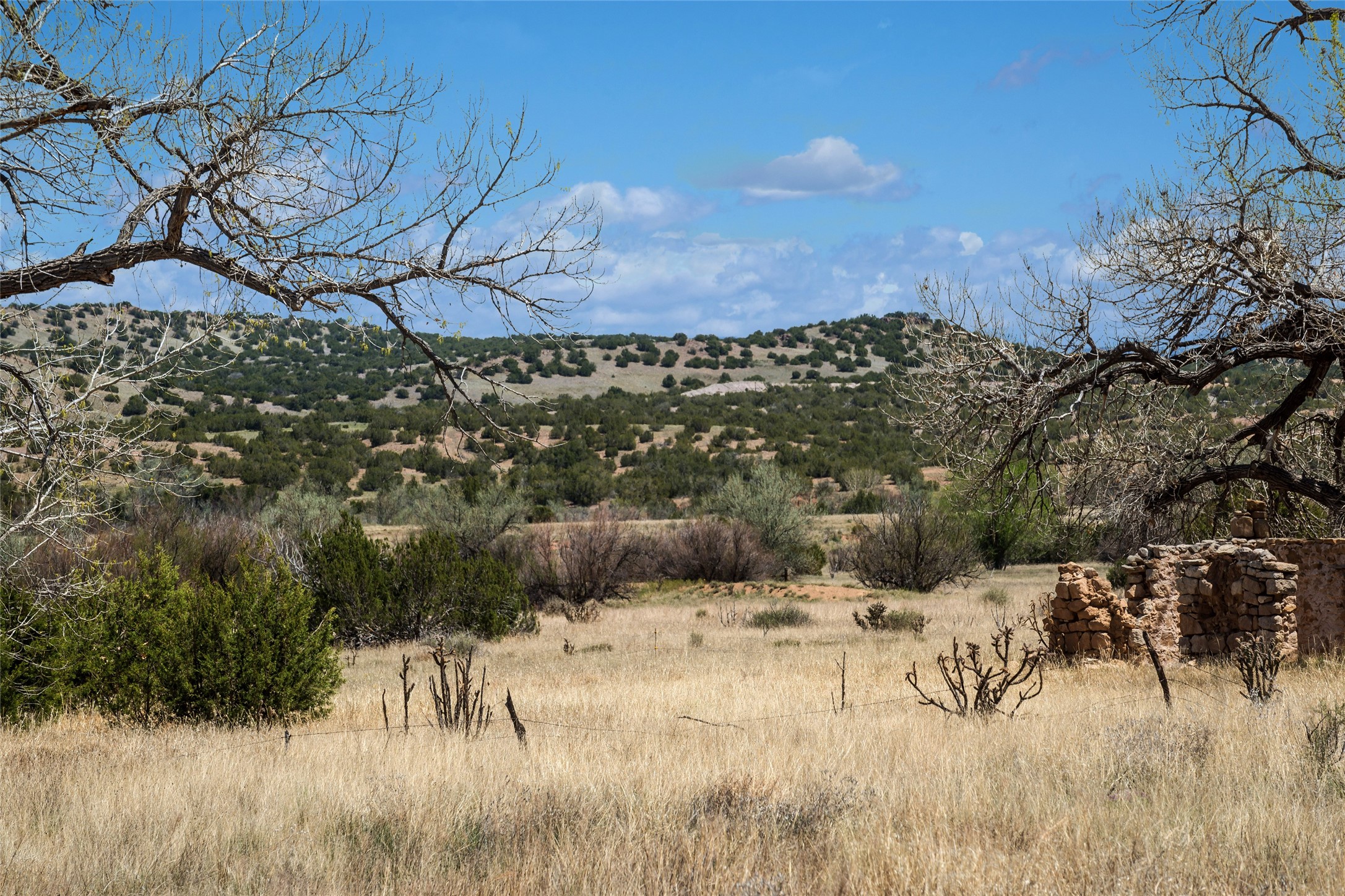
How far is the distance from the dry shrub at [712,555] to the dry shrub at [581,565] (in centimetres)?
318

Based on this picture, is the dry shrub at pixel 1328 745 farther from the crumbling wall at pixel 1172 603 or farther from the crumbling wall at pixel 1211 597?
the crumbling wall at pixel 1172 603

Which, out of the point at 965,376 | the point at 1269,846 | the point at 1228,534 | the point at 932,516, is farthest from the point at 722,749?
the point at 932,516

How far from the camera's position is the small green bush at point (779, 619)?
20.6 m

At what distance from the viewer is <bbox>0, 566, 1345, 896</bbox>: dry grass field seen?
4523 millimetres

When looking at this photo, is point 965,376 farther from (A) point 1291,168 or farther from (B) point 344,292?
(B) point 344,292

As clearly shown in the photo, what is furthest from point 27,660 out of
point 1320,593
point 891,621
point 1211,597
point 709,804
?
point 1320,593

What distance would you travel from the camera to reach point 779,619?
20906mm

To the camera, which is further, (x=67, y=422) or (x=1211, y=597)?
(x=1211, y=597)

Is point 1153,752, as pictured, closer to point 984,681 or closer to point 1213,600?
point 984,681

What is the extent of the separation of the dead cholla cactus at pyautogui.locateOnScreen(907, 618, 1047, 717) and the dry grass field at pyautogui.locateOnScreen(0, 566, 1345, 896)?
1.19ft

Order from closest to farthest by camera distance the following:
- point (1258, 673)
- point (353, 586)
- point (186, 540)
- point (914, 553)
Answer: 1. point (1258, 673)
2. point (353, 586)
3. point (186, 540)
4. point (914, 553)

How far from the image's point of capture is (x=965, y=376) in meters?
12.6

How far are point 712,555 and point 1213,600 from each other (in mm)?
19085

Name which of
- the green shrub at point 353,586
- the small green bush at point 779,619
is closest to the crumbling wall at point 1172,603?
the small green bush at point 779,619
